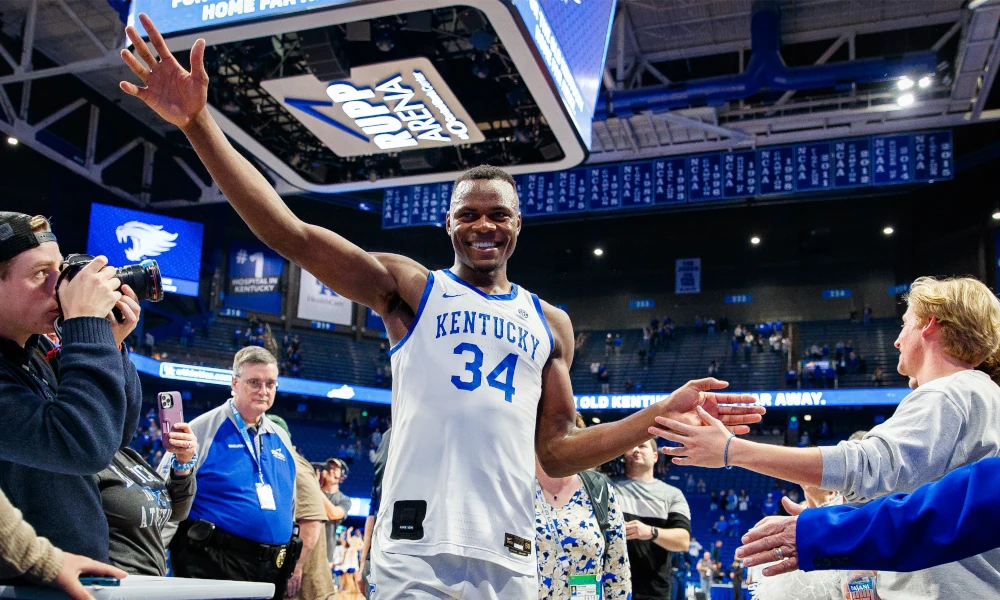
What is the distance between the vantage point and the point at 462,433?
7.22ft

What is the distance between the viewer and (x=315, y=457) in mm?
24500

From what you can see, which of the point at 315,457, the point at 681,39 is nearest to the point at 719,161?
the point at 681,39

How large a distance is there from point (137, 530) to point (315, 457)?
74.6 feet

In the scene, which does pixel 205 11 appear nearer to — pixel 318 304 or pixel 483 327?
pixel 483 327

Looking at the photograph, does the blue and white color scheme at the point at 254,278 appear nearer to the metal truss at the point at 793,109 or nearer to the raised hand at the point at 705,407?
the metal truss at the point at 793,109

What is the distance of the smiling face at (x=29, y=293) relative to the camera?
6.10 ft

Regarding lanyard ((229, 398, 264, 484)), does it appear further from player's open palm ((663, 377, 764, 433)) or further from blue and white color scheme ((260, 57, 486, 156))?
blue and white color scheme ((260, 57, 486, 156))

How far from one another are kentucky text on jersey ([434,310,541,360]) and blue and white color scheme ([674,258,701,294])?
2478 centimetres

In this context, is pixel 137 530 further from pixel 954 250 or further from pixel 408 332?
pixel 954 250

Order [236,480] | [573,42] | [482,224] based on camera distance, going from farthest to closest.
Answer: [573,42], [236,480], [482,224]

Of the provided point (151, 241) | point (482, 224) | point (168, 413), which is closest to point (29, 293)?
point (168, 413)

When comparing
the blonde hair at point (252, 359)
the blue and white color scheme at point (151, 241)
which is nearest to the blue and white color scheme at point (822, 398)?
the blue and white color scheme at point (151, 241)

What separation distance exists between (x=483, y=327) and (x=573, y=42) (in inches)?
182

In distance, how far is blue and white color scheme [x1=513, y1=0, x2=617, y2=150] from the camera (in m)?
5.79
